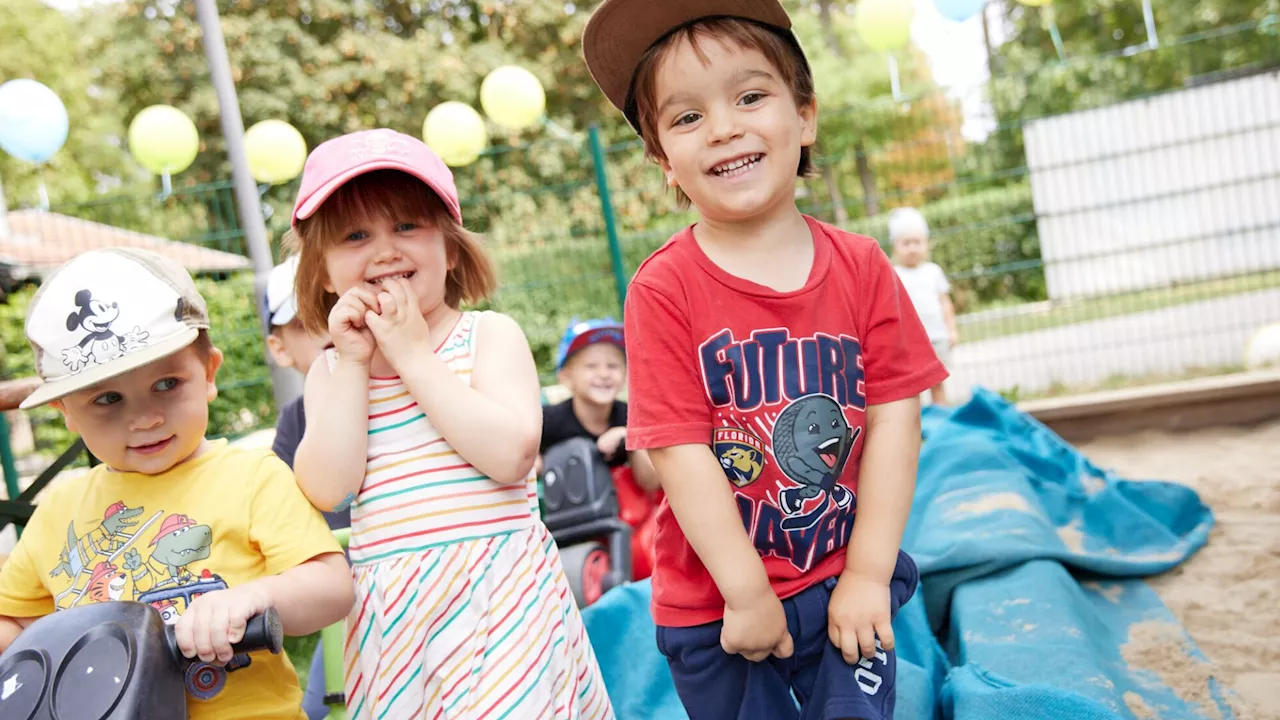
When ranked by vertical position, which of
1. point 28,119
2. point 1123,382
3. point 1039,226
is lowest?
point 1123,382

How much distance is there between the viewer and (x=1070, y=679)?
219cm

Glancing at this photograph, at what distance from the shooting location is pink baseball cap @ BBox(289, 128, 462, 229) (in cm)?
171

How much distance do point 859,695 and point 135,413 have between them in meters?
1.25

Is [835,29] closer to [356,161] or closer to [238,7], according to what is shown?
[238,7]

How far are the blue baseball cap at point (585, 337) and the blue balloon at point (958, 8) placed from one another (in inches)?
181

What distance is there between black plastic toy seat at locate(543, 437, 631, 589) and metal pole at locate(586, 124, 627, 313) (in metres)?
2.57

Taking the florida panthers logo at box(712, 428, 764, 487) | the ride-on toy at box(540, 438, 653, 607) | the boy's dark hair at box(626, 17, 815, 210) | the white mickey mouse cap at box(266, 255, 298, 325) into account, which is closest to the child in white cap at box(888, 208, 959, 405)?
the ride-on toy at box(540, 438, 653, 607)

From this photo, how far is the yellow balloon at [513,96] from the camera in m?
7.39

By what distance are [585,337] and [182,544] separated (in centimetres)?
222

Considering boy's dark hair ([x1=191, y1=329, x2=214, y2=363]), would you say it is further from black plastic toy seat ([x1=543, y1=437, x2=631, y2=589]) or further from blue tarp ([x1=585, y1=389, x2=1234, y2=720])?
black plastic toy seat ([x1=543, y1=437, x2=631, y2=589])

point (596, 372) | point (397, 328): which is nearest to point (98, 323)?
point (397, 328)

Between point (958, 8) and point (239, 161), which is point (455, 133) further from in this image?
point (958, 8)

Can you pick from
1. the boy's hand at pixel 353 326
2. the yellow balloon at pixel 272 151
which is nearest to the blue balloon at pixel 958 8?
the yellow balloon at pixel 272 151

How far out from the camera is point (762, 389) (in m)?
1.66
